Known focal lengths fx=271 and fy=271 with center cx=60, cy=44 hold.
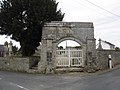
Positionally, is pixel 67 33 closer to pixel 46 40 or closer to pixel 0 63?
pixel 46 40

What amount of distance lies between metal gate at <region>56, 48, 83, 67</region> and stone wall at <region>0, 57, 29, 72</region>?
3.74 meters

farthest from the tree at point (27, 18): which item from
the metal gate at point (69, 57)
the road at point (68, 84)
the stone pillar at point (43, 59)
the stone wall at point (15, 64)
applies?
the road at point (68, 84)

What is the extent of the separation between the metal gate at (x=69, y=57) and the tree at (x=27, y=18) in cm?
412

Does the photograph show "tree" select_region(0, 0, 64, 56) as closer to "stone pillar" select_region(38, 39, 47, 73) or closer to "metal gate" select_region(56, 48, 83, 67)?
"stone pillar" select_region(38, 39, 47, 73)

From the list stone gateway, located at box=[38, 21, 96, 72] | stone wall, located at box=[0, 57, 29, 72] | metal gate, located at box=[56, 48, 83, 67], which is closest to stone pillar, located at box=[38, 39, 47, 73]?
stone gateway, located at box=[38, 21, 96, 72]

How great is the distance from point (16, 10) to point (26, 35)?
10.8 ft

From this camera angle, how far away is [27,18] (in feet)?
103

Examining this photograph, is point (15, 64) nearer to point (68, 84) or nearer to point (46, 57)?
point (46, 57)

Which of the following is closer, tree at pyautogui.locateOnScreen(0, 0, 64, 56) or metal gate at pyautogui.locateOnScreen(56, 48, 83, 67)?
metal gate at pyautogui.locateOnScreen(56, 48, 83, 67)

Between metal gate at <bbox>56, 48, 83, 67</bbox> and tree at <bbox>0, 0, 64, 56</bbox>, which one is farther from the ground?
tree at <bbox>0, 0, 64, 56</bbox>

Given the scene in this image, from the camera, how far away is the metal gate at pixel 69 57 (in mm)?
28141

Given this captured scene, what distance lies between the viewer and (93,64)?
27.6 m

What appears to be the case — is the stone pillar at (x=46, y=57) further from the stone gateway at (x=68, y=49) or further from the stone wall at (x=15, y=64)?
the stone wall at (x=15, y=64)

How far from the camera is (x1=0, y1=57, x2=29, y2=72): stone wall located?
29.7 metres
